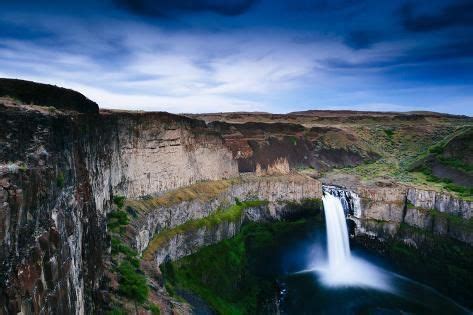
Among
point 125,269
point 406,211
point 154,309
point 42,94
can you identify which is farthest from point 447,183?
point 42,94

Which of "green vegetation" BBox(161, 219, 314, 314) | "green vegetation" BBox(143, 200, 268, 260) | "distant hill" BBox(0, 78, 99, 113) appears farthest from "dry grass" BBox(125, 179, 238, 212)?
"distant hill" BBox(0, 78, 99, 113)

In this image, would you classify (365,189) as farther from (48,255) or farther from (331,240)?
(48,255)

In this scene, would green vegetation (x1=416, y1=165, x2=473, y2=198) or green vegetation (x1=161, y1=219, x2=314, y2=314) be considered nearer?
green vegetation (x1=161, y1=219, x2=314, y2=314)

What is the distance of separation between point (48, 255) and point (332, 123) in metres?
85.4

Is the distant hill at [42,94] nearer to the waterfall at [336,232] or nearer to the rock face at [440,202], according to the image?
the waterfall at [336,232]

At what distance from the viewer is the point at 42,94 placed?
2047 centimetres

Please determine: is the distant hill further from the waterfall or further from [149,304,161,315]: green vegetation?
the waterfall

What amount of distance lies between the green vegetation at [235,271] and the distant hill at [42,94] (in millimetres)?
12690

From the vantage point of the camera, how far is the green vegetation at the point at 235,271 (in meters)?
31.5

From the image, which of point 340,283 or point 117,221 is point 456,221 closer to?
point 340,283

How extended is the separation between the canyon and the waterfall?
4.54ft

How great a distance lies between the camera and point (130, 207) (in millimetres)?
29891

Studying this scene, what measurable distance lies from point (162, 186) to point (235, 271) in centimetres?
934

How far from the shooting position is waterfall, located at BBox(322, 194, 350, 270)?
4562 cm
